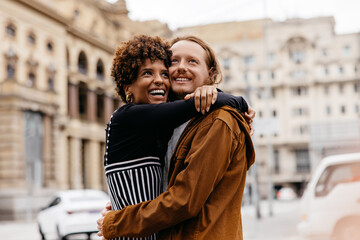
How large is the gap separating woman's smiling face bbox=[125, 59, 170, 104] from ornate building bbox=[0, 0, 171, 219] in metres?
30.9

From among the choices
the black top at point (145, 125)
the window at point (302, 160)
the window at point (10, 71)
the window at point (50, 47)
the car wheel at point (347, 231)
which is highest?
the window at point (50, 47)

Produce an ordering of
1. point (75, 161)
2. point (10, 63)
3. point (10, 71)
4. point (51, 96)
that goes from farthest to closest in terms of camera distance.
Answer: point (75, 161)
point (51, 96)
point (10, 71)
point (10, 63)

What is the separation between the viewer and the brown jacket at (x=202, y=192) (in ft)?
7.72

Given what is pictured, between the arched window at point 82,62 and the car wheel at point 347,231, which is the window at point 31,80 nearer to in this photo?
the arched window at point 82,62

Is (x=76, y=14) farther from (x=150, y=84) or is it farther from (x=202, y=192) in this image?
(x=202, y=192)

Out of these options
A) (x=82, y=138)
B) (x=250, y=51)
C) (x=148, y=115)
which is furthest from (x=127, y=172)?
(x=250, y=51)

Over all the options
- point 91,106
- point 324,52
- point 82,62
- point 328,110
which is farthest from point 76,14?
point 328,110

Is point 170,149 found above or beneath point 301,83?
beneath

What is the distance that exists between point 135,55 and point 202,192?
819mm

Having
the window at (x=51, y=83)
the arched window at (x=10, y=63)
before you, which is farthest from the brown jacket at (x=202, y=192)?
the window at (x=51, y=83)

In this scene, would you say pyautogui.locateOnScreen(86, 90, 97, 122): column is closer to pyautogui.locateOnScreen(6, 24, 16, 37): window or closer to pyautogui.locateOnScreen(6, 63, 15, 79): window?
pyautogui.locateOnScreen(6, 63, 15, 79): window

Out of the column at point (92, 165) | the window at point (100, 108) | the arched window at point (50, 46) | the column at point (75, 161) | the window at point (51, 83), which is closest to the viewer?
the window at point (51, 83)

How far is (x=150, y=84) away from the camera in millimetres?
2830

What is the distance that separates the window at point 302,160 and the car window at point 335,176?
68.6 metres
